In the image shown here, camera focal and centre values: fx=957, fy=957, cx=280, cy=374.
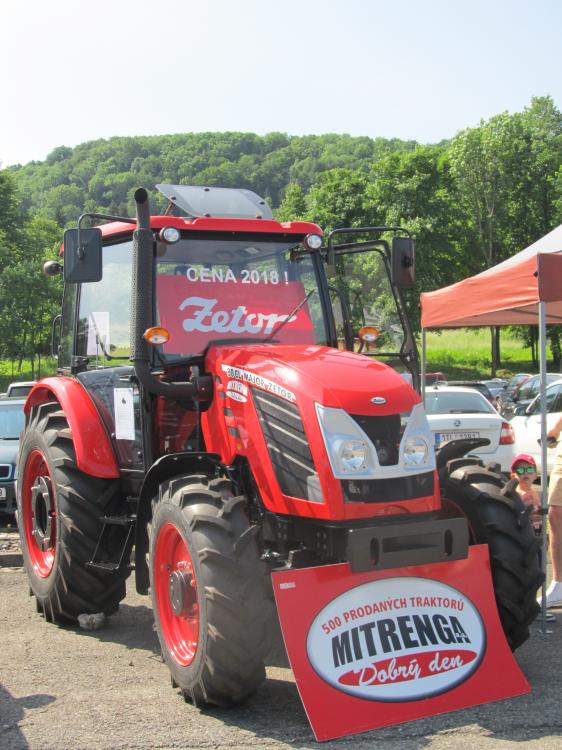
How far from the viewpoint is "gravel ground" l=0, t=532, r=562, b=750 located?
4406 mm

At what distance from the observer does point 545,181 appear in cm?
5250

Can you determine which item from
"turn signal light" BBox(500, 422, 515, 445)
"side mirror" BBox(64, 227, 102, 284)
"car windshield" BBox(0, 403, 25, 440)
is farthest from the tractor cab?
"turn signal light" BBox(500, 422, 515, 445)

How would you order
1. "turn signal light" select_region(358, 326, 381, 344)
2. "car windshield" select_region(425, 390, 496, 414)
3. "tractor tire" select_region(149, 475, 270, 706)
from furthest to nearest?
1. "car windshield" select_region(425, 390, 496, 414)
2. "turn signal light" select_region(358, 326, 381, 344)
3. "tractor tire" select_region(149, 475, 270, 706)

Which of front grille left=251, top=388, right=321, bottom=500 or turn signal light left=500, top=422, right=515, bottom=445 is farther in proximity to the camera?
turn signal light left=500, top=422, right=515, bottom=445

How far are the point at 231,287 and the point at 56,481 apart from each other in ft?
5.75

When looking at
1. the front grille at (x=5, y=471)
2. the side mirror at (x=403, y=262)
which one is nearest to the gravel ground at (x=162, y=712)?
the side mirror at (x=403, y=262)

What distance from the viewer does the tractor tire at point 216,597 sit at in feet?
15.0

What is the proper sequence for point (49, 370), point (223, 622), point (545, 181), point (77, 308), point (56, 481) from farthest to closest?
point (545, 181) < point (49, 370) < point (77, 308) < point (56, 481) < point (223, 622)

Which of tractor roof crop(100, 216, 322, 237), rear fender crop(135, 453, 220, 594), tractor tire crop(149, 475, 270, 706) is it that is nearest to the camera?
tractor tire crop(149, 475, 270, 706)

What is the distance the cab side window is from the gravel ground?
197 centimetres

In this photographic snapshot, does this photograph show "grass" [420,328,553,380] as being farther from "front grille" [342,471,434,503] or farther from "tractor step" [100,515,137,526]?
"front grille" [342,471,434,503]

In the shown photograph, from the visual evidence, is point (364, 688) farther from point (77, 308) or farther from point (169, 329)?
point (77, 308)

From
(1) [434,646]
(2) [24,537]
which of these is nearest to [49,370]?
(2) [24,537]

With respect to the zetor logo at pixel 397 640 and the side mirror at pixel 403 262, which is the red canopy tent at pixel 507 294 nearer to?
the side mirror at pixel 403 262
